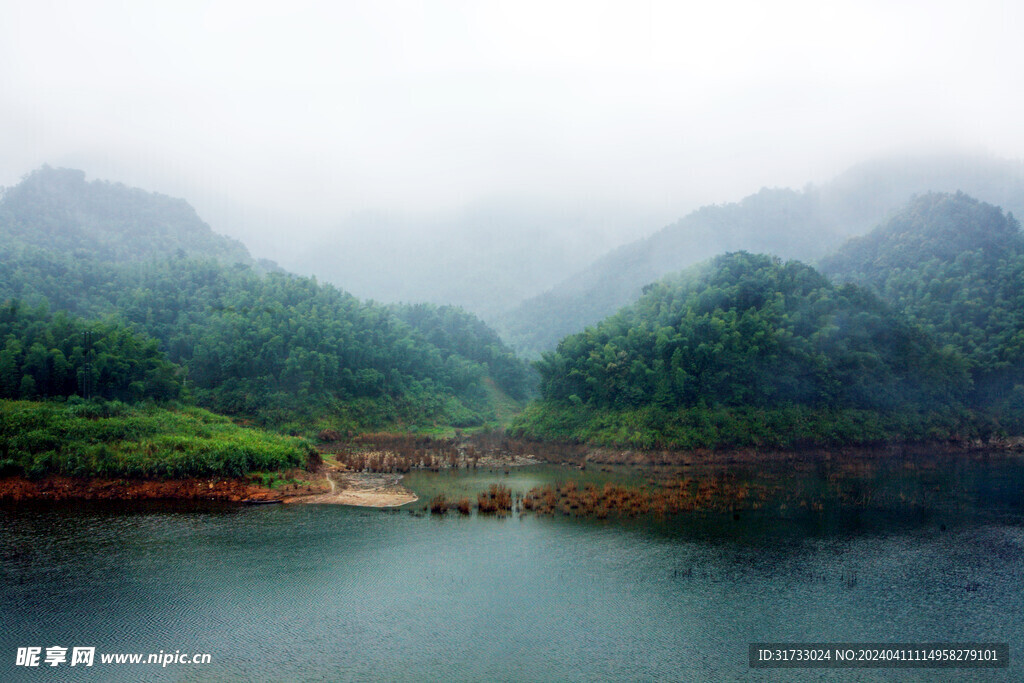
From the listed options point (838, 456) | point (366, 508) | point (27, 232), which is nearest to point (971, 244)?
point (838, 456)

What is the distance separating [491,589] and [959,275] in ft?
194

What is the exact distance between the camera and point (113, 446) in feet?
81.7

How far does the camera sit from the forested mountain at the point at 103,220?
8538 centimetres

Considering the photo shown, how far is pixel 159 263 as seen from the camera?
63000 millimetres

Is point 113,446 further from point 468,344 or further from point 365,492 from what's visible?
point 468,344

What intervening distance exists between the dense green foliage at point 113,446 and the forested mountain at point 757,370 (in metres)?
22.8

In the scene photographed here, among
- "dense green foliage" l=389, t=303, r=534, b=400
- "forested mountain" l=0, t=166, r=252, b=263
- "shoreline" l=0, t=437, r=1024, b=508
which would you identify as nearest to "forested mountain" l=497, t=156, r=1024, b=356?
"dense green foliage" l=389, t=303, r=534, b=400

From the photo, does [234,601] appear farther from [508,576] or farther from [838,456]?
[838,456]

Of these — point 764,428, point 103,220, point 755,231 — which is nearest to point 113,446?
point 764,428

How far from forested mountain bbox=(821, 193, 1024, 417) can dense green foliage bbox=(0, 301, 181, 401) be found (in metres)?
56.9

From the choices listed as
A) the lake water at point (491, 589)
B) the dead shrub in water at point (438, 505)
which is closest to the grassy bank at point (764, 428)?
the lake water at point (491, 589)

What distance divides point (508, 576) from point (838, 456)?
3037 centimetres

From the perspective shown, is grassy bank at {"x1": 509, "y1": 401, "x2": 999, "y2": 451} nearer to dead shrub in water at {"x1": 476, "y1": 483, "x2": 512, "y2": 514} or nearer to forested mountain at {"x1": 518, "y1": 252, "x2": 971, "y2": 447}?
forested mountain at {"x1": 518, "y1": 252, "x2": 971, "y2": 447}

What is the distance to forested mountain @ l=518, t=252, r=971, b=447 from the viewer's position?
128 feet
